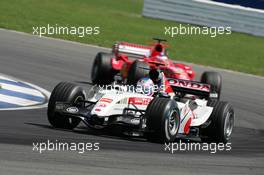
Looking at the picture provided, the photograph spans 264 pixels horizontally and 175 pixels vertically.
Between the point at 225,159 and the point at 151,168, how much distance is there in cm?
179

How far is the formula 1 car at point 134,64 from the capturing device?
16.9m

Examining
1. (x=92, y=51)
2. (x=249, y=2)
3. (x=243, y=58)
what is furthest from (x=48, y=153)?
(x=249, y=2)

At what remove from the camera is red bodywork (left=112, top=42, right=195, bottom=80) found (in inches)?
700

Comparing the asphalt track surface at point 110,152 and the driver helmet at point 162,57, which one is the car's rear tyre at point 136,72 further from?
the asphalt track surface at point 110,152

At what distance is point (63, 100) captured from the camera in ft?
40.4

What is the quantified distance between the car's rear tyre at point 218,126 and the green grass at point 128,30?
11.1m

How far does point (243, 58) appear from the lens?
2672cm

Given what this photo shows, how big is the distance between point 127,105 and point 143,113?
0.86ft

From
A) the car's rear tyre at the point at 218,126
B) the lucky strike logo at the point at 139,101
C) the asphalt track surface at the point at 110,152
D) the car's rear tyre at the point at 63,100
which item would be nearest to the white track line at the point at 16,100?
the asphalt track surface at the point at 110,152

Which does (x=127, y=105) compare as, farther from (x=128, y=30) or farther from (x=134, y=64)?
(x=128, y=30)

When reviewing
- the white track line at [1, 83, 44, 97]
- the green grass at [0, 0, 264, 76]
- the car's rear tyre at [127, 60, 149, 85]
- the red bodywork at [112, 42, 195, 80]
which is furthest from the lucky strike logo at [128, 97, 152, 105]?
the green grass at [0, 0, 264, 76]

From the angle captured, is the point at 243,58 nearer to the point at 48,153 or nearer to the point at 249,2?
the point at 249,2

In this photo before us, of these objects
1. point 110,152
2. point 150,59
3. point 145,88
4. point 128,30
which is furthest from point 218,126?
point 128,30

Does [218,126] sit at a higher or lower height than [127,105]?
lower
